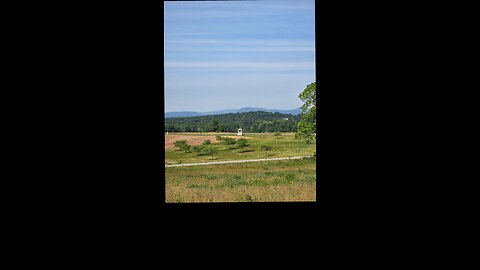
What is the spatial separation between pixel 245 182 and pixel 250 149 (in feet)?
6.10

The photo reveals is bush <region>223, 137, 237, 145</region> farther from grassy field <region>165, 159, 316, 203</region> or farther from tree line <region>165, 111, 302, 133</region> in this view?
grassy field <region>165, 159, 316, 203</region>

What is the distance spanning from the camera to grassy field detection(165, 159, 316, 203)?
813 cm

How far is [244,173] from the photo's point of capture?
1031cm

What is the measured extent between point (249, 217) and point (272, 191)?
556 centimetres

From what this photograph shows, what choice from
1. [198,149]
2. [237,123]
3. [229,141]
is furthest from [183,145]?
[237,123]

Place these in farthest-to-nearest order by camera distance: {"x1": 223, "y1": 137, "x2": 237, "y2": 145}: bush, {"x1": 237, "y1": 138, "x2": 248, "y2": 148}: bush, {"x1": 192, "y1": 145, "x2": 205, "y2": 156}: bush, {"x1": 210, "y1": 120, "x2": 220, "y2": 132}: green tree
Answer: {"x1": 192, "y1": 145, "x2": 205, "y2": 156}: bush
{"x1": 237, "y1": 138, "x2": 248, "y2": 148}: bush
{"x1": 223, "y1": 137, "x2": 237, "y2": 145}: bush
{"x1": 210, "y1": 120, "x2": 220, "y2": 132}: green tree

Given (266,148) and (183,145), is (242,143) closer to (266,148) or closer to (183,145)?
(266,148)

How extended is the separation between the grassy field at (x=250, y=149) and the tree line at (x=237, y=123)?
5.9 inches

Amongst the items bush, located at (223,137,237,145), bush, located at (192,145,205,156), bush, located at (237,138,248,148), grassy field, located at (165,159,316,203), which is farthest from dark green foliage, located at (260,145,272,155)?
bush, located at (192,145,205,156)
